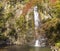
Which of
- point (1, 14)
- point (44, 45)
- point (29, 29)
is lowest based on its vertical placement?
point (44, 45)

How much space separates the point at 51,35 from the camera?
19469 millimetres

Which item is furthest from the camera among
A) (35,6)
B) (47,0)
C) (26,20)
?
(26,20)

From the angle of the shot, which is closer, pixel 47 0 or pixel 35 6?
pixel 47 0

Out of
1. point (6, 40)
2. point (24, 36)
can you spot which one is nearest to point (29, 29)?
point (24, 36)

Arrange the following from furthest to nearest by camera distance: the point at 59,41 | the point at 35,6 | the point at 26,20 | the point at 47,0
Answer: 1. the point at 26,20
2. the point at 35,6
3. the point at 47,0
4. the point at 59,41

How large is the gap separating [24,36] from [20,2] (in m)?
3.11

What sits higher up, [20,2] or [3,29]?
[20,2]

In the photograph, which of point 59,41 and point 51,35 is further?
point 51,35

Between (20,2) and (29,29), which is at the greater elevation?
(20,2)

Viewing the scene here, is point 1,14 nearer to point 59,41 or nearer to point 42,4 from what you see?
point 42,4

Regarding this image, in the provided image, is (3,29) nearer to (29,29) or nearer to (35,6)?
(29,29)

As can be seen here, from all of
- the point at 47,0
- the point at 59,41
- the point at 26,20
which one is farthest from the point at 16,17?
the point at 59,41

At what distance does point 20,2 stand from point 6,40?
3.52 metres

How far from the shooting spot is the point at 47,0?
19219mm
